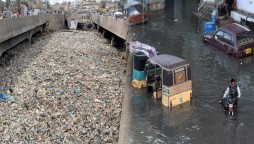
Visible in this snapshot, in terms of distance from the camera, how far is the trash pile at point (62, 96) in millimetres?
13031

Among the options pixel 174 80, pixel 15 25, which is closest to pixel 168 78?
pixel 174 80

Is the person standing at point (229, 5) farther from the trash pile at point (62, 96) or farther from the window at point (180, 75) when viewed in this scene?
the window at point (180, 75)

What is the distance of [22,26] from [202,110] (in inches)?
→ 623

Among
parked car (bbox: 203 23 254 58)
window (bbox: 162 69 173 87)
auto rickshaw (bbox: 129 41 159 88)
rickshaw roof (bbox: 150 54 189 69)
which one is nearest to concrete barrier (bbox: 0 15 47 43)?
auto rickshaw (bbox: 129 41 159 88)

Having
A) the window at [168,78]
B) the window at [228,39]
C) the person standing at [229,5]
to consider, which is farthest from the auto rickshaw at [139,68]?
the person standing at [229,5]

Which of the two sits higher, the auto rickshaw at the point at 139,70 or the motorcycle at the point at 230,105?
the auto rickshaw at the point at 139,70

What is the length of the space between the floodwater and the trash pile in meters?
1.28

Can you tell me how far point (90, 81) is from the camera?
1830cm

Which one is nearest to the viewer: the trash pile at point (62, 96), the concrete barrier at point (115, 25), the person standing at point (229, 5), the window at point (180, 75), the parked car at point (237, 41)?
the trash pile at point (62, 96)

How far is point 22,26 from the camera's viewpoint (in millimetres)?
25406

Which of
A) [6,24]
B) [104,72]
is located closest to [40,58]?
[6,24]

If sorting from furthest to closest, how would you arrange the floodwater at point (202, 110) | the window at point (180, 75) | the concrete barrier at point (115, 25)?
the concrete barrier at point (115, 25) → the window at point (180, 75) → the floodwater at point (202, 110)

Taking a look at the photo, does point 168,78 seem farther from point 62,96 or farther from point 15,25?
point 15,25

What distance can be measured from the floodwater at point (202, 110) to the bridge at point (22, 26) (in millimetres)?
8217
